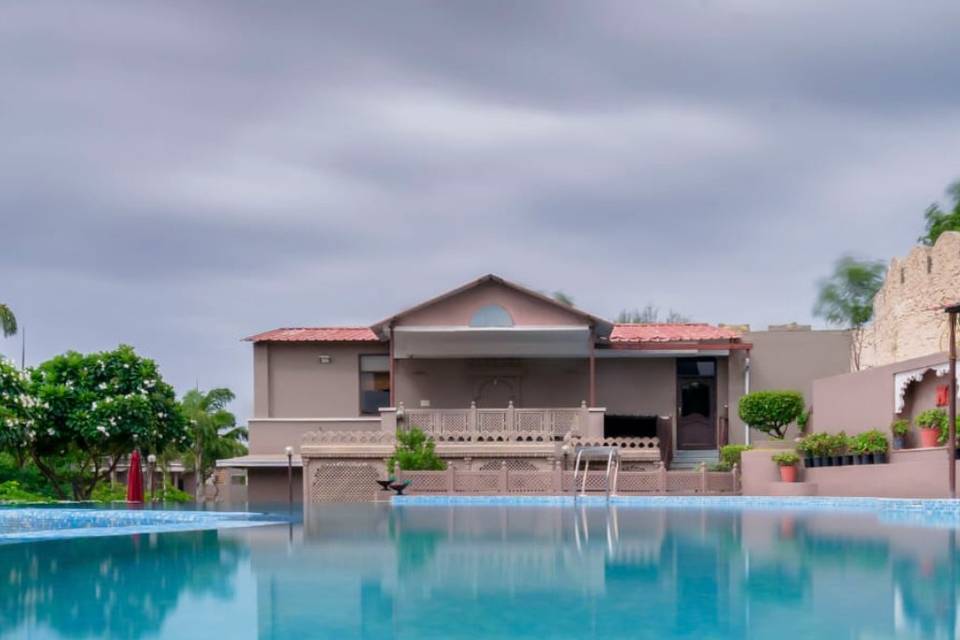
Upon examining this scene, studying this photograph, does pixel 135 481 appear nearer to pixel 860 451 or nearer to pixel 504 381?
pixel 504 381

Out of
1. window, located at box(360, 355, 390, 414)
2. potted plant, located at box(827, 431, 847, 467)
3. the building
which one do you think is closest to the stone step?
the building

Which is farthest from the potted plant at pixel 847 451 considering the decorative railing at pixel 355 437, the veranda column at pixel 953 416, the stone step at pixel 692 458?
the decorative railing at pixel 355 437

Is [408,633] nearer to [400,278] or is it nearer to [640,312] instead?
[400,278]

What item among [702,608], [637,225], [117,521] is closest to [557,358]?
[637,225]

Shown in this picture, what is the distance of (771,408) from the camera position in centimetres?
2798

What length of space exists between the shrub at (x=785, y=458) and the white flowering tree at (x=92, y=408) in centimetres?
1460

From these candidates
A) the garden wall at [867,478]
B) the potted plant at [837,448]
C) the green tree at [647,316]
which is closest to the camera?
the garden wall at [867,478]

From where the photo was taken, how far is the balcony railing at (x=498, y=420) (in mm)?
27578

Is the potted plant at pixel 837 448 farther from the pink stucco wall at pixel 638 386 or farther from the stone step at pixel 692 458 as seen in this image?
the pink stucco wall at pixel 638 386

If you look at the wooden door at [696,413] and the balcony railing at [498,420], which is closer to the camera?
the balcony railing at [498,420]

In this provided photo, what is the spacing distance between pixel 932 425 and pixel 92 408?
725 inches

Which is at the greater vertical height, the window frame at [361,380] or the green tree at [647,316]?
the green tree at [647,316]

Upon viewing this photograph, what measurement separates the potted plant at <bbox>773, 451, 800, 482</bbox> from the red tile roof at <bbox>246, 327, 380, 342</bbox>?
37.8 ft

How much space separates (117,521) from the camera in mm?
19469
